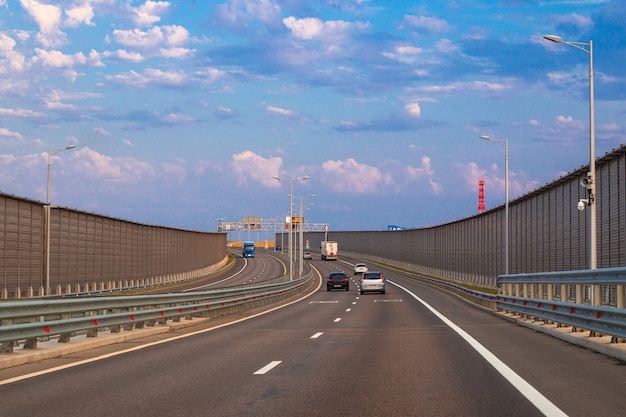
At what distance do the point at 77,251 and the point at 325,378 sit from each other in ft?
163

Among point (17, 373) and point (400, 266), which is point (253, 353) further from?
point (400, 266)

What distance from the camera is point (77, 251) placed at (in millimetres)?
59125

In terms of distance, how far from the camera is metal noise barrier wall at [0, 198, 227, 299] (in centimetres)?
4803

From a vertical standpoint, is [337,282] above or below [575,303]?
below

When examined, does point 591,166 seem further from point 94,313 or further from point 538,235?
point 538,235

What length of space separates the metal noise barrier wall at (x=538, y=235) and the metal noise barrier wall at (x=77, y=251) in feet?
90.1

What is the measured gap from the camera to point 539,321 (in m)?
24.0

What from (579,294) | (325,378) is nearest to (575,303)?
(579,294)

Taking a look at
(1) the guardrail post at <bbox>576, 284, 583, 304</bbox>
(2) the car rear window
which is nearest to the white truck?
(2) the car rear window

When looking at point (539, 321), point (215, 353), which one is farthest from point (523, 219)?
point (215, 353)

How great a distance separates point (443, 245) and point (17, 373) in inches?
3393

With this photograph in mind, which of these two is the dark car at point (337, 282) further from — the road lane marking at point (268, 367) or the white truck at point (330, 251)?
the white truck at point (330, 251)

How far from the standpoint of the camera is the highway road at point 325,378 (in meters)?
9.38

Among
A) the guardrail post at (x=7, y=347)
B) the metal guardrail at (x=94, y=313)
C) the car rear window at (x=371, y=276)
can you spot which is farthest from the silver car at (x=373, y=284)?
the guardrail post at (x=7, y=347)
